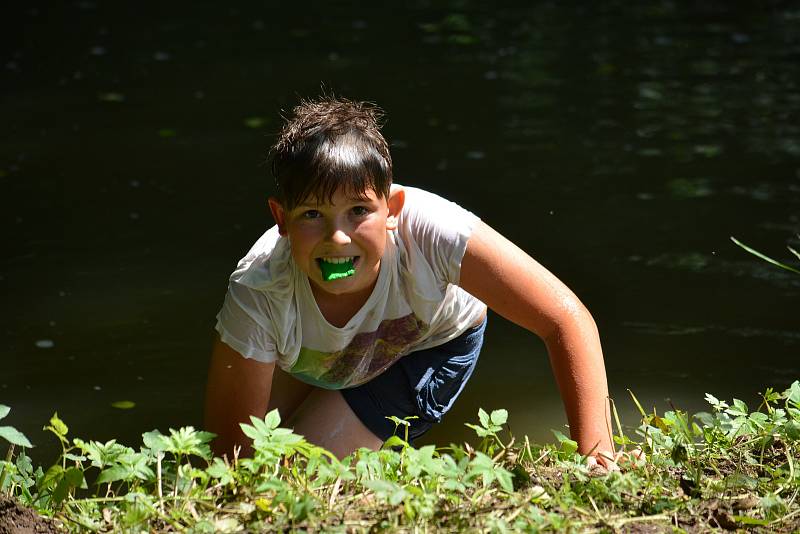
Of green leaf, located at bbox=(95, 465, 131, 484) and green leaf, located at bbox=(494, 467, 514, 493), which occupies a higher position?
green leaf, located at bbox=(494, 467, 514, 493)

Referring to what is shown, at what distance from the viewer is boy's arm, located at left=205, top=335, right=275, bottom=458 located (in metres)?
3.13

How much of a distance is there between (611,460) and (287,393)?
4.63ft

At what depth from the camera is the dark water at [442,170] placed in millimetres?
4551

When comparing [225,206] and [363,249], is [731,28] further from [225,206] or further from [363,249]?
[363,249]

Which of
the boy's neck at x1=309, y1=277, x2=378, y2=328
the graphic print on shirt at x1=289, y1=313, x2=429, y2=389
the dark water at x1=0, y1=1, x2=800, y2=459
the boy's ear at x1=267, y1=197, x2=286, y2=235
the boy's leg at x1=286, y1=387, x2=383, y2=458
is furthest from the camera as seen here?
the dark water at x1=0, y1=1, x2=800, y2=459

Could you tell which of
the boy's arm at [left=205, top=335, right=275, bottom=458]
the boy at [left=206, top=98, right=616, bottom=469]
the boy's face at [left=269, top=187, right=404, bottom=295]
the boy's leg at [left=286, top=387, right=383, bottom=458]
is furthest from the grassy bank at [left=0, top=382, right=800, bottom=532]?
the boy's leg at [left=286, top=387, right=383, bottom=458]

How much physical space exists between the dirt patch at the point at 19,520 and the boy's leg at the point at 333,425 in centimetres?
123

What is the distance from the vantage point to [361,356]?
343 centimetres

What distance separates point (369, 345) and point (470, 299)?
389 mm

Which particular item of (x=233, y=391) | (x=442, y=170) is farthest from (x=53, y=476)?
(x=442, y=170)

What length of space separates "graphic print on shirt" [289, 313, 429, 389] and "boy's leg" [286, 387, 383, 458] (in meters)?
0.08

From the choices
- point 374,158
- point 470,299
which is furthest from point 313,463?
point 470,299

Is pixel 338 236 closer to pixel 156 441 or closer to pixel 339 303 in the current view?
pixel 339 303

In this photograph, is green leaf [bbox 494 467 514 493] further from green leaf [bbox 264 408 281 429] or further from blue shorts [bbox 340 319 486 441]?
blue shorts [bbox 340 319 486 441]
